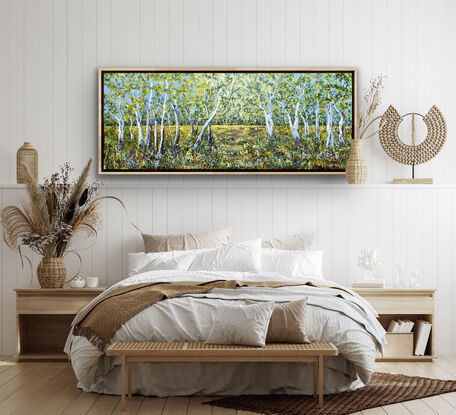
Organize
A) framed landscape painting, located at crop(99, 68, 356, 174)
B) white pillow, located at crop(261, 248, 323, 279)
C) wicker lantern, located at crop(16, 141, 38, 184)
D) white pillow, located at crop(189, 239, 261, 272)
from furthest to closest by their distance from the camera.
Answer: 1. framed landscape painting, located at crop(99, 68, 356, 174)
2. wicker lantern, located at crop(16, 141, 38, 184)
3. white pillow, located at crop(261, 248, 323, 279)
4. white pillow, located at crop(189, 239, 261, 272)

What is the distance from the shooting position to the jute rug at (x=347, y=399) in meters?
3.57

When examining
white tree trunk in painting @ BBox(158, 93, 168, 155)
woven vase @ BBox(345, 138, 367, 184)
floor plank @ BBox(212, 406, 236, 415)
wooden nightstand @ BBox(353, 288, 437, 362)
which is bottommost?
floor plank @ BBox(212, 406, 236, 415)

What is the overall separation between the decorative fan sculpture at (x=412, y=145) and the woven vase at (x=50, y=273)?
10.0 feet

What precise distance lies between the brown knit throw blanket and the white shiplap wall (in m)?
1.41

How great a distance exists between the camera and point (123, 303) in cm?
396

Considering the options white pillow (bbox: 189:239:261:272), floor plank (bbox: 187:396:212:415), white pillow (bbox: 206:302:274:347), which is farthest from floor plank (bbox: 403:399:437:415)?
white pillow (bbox: 189:239:261:272)

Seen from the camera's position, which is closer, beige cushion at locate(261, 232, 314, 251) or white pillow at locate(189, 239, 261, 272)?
white pillow at locate(189, 239, 261, 272)

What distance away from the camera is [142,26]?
5656mm

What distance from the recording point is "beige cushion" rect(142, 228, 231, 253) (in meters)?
5.38

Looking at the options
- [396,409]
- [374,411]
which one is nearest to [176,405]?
[374,411]

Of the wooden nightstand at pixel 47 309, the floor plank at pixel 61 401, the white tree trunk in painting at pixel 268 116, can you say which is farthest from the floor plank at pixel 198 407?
the white tree trunk in painting at pixel 268 116

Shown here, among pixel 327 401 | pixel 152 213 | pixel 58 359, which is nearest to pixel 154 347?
pixel 327 401

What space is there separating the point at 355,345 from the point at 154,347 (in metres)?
1.21

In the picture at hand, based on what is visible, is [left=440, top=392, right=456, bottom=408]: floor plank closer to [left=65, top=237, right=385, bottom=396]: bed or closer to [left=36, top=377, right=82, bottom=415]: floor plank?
[left=65, top=237, right=385, bottom=396]: bed
